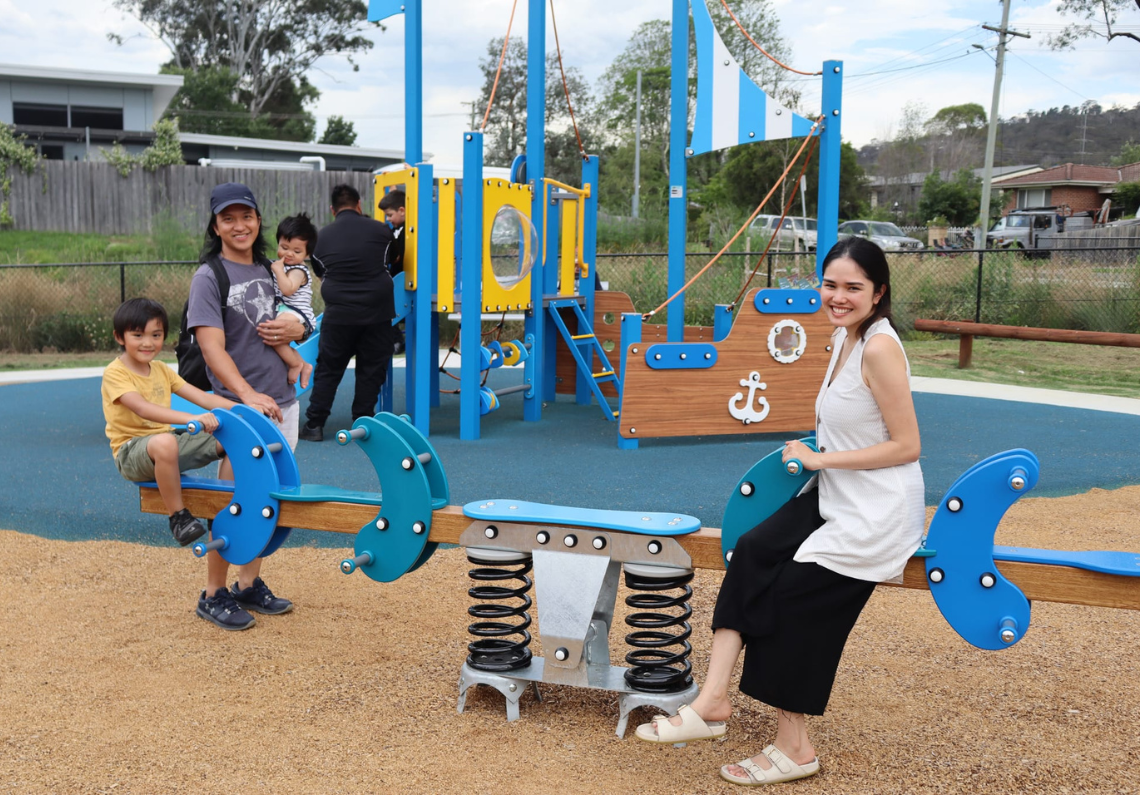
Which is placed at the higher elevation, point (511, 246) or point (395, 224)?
point (395, 224)

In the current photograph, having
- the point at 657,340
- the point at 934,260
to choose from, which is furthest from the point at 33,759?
the point at 934,260

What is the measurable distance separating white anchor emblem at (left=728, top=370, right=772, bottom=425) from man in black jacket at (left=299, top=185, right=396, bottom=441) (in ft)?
7.86

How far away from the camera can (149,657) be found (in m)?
3.34

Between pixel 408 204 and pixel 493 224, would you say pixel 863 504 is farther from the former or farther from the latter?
pixel 408 204

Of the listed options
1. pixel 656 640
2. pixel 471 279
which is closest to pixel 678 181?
pixel 471 279

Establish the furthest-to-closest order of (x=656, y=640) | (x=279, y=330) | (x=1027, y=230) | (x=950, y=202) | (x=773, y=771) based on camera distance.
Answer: (x=950, y=202) < (x=1027, y=230) < (x=279, y=330) < (x=656, y=640) < (x=773, y=771)

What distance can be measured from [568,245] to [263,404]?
186 inches

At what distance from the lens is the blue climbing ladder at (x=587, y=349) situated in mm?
7703

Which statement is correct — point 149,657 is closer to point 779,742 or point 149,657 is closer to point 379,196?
point 779,742

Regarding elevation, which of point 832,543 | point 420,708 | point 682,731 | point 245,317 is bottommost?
point 420,708

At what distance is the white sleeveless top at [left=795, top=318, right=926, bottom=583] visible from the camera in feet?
7.82

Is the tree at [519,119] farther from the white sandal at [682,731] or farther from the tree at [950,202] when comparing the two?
the white sandal at [682,731]

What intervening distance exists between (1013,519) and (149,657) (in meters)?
4.04

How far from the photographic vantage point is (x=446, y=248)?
23.0 ft
